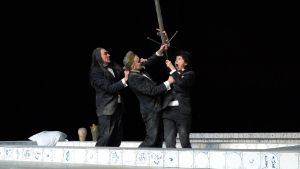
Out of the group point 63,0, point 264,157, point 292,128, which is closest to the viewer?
point 264,157

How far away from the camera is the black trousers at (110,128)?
22.4 ft

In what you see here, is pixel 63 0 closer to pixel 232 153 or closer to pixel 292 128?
pixel 292 128

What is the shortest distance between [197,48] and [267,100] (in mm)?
2174

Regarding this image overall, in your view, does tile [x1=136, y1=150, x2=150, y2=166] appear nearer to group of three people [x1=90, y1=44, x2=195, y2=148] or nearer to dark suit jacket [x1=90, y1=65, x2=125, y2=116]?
group of three people [x1=90, y1=44, x2=195, y2=148]

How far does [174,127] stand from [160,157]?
1.23 metres

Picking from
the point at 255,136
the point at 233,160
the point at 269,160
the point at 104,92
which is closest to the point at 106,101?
the point at 104,92

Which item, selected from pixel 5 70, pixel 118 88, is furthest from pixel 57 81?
pixel 118 88

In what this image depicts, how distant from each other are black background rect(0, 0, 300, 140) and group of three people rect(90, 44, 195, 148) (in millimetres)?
5608

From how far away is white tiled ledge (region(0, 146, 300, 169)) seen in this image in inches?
166

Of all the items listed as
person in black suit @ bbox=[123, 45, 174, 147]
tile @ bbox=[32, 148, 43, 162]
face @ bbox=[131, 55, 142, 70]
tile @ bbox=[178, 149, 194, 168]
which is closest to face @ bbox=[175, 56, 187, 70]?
person in black suit @ bbox=[123, 45, 174, 147]

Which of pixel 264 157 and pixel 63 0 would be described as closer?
pixel 264 157

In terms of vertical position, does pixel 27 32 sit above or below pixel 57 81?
above

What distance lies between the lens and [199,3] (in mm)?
12766

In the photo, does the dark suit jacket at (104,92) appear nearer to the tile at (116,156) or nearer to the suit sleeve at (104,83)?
the suit sleeve at (104,83)
